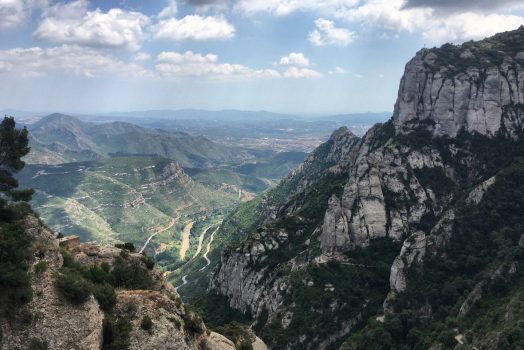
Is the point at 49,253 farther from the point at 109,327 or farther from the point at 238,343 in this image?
the point at 238,343

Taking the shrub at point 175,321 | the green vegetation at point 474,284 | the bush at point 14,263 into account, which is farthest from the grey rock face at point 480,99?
the bush at point 14,263

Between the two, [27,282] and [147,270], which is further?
[147,270]

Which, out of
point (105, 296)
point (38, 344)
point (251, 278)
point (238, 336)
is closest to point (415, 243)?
point (251, 278)

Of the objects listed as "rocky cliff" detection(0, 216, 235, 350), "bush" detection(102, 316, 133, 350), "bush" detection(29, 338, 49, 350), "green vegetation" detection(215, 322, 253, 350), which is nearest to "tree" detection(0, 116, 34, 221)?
"rocky cliff" detection(0, 216, 235, 350)

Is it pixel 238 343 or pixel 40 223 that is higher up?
pixel 40 223

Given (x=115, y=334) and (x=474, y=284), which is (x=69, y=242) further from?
(x=474, y=284)

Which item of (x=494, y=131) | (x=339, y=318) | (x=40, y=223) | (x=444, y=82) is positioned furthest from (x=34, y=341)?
(x=444, y=82)

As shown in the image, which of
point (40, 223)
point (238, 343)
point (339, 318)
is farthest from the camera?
point (339, 318)
